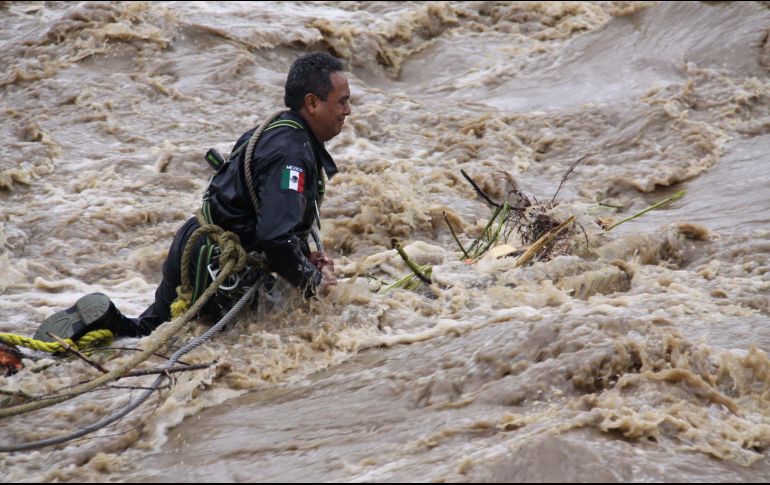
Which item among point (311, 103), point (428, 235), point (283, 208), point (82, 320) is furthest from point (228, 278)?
point (428, 235)

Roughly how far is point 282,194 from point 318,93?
1.94 feet

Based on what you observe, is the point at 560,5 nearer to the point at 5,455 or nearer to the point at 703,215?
the point at 703,215

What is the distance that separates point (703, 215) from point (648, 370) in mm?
3256

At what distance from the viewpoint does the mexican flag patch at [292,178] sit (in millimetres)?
4023

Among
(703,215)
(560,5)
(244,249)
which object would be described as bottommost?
(703,215)

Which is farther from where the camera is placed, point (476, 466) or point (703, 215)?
point (703, 215)

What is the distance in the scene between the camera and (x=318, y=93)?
4.27 meters

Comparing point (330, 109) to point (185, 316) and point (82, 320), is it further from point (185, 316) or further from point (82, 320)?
point (82, 320)

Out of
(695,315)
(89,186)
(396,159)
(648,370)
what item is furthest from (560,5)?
(648,370)

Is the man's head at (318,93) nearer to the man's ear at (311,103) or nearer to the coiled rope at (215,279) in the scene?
the man's ear at (311,103)

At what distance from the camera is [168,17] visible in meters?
10.7

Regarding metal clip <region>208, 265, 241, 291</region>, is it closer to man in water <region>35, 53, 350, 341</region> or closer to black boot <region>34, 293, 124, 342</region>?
man in water <region>35, 53, 350, 341</region>

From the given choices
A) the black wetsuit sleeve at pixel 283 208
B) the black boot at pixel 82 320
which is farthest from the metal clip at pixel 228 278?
the black boot at pixel 82 320

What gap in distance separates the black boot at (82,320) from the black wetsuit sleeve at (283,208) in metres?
1.04
